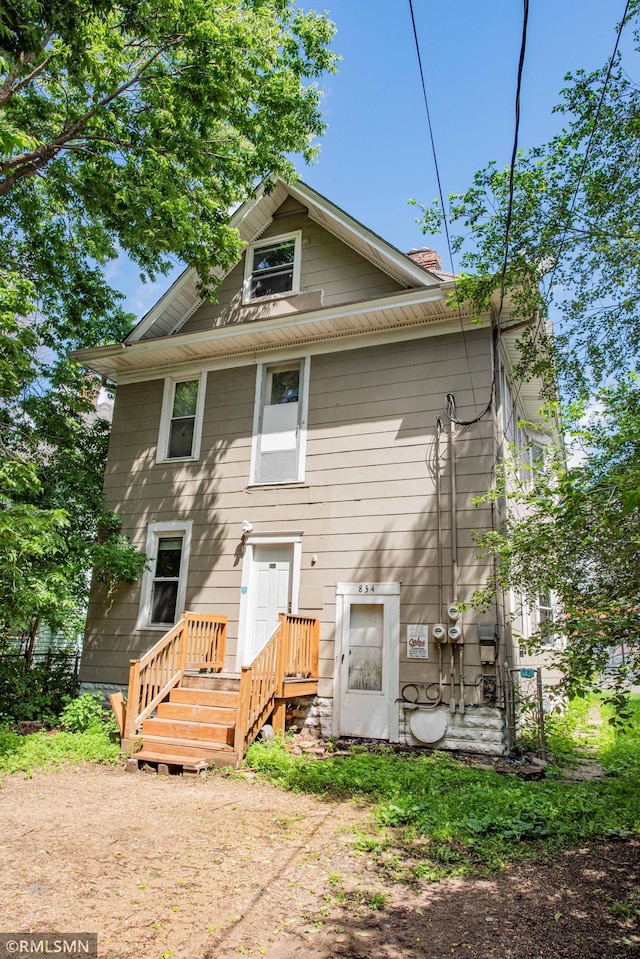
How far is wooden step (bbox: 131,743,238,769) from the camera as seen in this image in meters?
6.64

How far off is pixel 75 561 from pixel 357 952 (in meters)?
7.50

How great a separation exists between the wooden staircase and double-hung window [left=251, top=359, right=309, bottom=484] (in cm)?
243

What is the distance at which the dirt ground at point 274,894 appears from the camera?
3072mm

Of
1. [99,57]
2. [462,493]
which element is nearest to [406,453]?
[462,493]

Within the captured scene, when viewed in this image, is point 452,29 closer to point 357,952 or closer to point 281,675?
point 357,952

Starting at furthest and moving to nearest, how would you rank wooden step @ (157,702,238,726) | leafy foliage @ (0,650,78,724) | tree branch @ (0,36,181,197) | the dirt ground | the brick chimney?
1. the brick chimney
2. leafy foliage @ (0,650,78,724)
3. tree branch @ (0,36,181,197)
4. wooden step @ (157,702,238,726)
5. the dirt ground

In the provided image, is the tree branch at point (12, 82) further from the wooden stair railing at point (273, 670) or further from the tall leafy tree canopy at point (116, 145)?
the wooden stair railing at point (273, 670)

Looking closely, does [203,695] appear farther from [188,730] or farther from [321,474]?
[321,474]

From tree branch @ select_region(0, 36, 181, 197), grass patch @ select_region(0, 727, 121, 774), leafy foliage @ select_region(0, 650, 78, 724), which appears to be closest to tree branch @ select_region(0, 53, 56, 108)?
tree branch @ select_region(0, 36, 181, 197)

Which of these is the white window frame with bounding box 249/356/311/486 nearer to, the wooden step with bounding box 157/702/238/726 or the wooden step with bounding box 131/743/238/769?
the wooden step with bounding box 157/702/238/726

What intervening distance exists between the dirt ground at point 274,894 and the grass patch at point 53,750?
6.05 ft

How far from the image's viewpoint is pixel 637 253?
18.0 ft

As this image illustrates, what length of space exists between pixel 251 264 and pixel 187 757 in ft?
26.2

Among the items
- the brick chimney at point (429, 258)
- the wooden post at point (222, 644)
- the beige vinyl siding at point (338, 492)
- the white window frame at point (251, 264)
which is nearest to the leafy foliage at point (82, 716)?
the beige vinyl siding at point (338, 492)
